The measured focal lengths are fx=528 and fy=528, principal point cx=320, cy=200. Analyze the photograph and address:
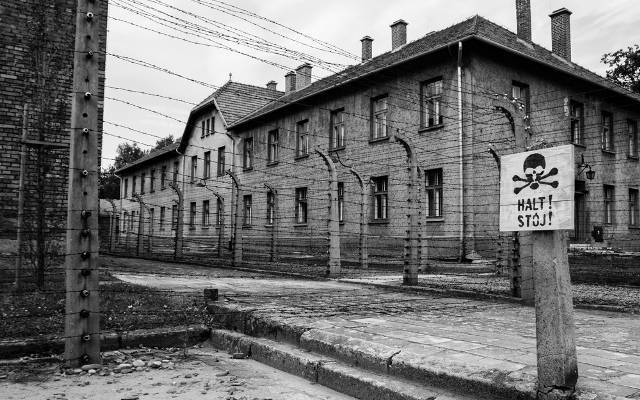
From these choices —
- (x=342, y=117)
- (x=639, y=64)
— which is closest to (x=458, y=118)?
(x=342, y=117)

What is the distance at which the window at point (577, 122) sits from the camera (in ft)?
64.0

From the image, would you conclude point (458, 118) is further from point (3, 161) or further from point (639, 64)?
point (639, 64)

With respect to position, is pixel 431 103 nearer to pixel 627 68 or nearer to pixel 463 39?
pixel 463 39

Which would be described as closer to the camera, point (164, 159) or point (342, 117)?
point (342, 117)

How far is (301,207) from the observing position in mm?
21641

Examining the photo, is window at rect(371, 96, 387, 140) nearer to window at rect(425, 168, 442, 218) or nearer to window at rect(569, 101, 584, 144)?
window at rect(425, 168, 442, 218)

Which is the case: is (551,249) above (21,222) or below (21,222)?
below

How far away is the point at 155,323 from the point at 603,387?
412 cm

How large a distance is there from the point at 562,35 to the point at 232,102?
1636 cm

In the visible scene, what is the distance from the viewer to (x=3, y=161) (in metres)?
8.66

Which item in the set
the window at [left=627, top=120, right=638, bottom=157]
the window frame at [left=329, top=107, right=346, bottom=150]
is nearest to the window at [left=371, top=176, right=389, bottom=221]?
the window frame at [left=329, top=107, right=346, bottom=150]

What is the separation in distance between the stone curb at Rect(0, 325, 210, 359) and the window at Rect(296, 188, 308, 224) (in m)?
15.9

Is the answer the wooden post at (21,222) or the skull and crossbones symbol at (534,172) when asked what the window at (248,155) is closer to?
the wooden post at (21,222)

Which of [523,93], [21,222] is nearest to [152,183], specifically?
[523,93]
